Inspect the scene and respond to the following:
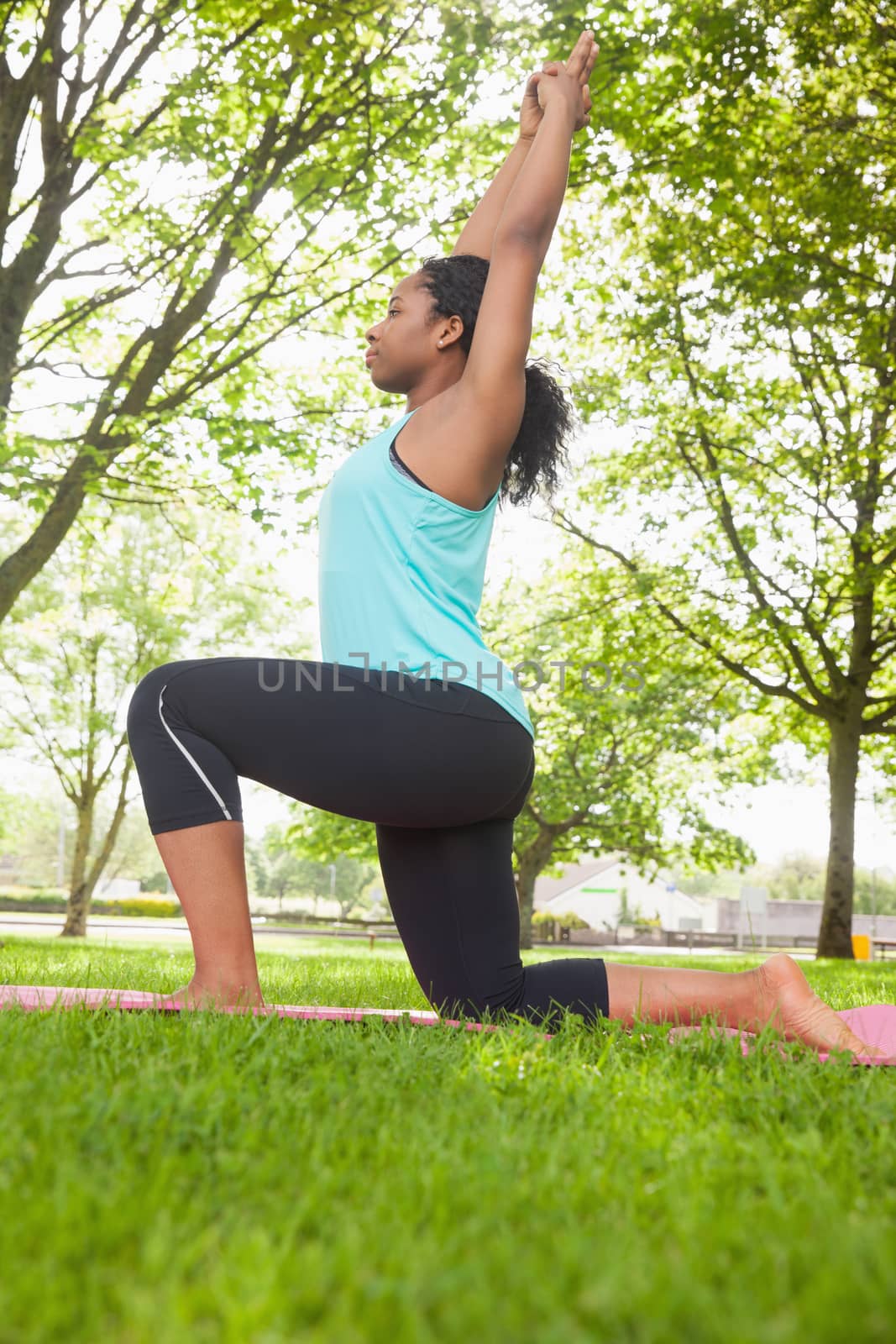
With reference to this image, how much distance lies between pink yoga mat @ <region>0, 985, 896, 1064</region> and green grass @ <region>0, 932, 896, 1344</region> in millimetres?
187

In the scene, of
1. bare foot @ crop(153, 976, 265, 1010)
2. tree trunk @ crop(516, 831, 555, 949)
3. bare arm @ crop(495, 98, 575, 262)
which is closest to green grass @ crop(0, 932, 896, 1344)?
bare foot @ crop(153, 976, 265, 1010)

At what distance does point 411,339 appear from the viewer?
124 inches

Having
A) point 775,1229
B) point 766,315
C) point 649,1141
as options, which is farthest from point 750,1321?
point 766,315

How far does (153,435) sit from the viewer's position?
30.0 feet

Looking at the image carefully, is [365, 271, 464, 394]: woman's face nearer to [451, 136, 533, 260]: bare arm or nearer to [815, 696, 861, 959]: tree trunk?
[451, 136, 533, 260]: bare arm

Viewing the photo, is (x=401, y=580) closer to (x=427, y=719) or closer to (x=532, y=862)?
(x=427, y=719)

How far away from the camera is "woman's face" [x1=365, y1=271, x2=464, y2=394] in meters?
3.14

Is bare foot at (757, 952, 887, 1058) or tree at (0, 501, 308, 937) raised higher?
tree at (0, 501, 308, 937)

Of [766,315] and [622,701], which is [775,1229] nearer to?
[766,315]

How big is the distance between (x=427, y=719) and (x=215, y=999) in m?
0.96

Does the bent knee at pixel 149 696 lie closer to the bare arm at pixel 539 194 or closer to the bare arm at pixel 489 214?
the bare arm at pixel 539 194

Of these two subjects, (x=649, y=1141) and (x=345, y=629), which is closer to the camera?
(x=649, y=1141)

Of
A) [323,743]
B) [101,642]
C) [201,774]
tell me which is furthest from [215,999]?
[101,642]

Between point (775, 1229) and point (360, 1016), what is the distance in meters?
1.71
